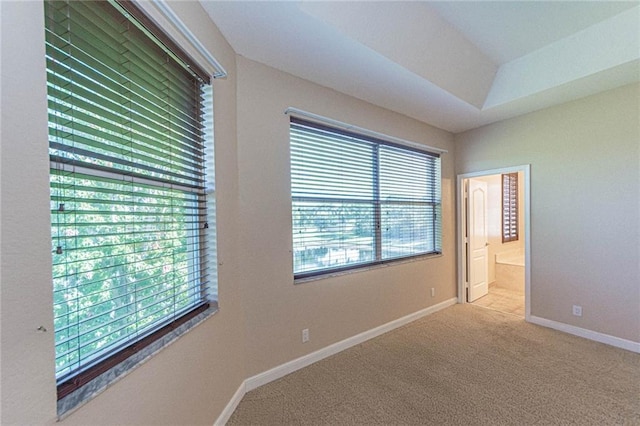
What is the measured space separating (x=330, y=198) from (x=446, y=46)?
1715 mm

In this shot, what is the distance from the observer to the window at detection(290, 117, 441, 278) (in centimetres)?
242

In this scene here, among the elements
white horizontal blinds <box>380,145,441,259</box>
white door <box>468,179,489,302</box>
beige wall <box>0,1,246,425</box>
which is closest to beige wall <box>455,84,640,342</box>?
white door <box>468,179,489,302</box>

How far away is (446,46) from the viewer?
231 cm

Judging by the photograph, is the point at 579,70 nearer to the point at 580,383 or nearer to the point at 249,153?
the point at 580,383

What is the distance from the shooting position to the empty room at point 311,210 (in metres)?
0.87

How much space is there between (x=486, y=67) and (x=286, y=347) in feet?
11.3

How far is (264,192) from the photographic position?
2.14 m

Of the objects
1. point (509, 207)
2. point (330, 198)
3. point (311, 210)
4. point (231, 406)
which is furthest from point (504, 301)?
point (231, 406)

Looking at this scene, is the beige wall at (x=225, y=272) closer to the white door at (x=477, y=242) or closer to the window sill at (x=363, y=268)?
the window sill at (x=363, y=268)

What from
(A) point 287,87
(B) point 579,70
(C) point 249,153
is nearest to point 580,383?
(B) point 579,70

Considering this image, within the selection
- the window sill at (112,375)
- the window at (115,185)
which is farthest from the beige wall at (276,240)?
the window sill at (112,375)

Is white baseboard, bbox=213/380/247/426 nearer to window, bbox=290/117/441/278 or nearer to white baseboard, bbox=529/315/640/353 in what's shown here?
window, bbox=290/117/441/278

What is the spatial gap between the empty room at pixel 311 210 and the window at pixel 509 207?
167 cm

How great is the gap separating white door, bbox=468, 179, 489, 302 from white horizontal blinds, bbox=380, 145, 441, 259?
66cm
